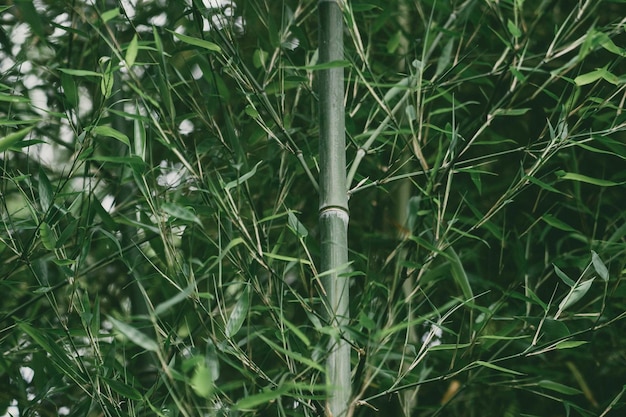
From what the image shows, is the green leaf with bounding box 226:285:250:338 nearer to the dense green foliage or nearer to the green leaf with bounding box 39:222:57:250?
the dense green foliage

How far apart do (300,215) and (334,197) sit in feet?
2.10

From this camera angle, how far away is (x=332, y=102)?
3.07 feet

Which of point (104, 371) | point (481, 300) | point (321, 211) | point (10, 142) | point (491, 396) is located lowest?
point (491, 396)

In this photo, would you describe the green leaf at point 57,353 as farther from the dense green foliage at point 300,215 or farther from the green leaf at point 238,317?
the green leaf at point 238,317

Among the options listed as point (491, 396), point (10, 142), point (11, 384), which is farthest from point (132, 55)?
point (491, 396)

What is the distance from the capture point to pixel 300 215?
5.02ft

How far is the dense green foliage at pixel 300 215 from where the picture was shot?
32.4 inches

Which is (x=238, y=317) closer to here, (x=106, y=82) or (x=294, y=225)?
(x=294, y=225)

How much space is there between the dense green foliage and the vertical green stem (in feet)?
0.07

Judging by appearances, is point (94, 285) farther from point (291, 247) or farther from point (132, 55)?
point (132, 55)

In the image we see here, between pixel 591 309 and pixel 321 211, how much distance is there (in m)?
0.63

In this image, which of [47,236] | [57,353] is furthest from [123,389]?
[47,236]

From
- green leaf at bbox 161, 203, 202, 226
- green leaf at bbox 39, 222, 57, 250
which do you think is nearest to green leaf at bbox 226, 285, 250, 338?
green leaf at bbox 161, 203, 202, 226

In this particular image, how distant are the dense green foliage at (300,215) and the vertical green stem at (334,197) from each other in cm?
2
